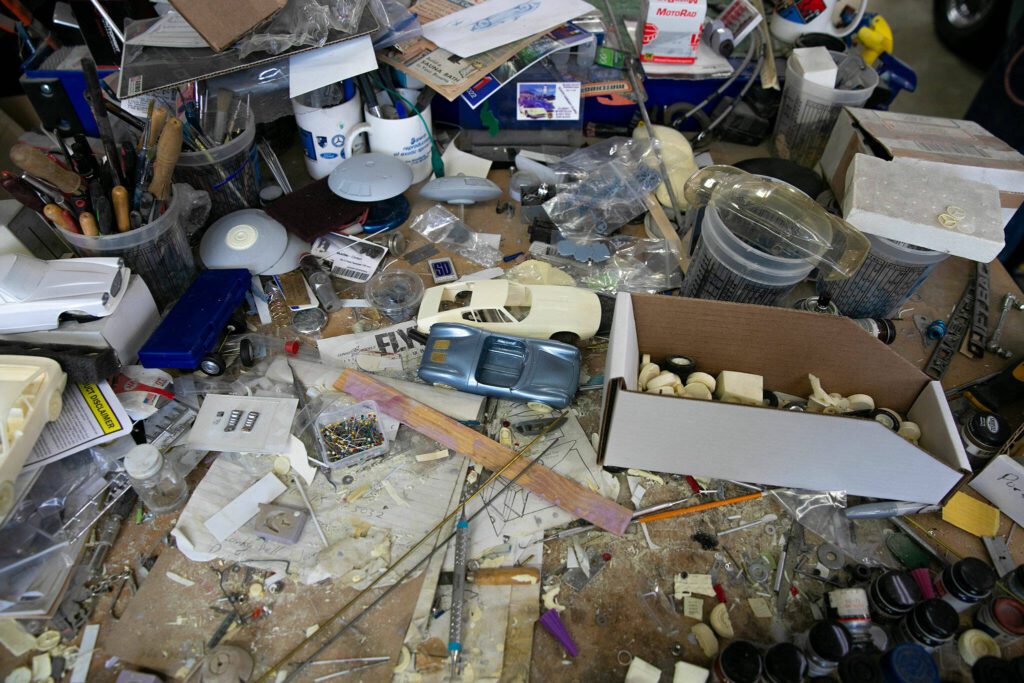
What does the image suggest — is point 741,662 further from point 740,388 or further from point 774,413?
point 740,388

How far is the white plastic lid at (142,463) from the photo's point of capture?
0.85m

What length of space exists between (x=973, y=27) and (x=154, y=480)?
3.37 m

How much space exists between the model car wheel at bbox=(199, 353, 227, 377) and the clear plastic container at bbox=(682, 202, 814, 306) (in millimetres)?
859

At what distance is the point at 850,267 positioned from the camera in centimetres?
105

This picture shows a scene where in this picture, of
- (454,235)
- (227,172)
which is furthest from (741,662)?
(227,172)

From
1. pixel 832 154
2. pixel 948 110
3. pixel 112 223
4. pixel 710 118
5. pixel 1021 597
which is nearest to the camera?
pixel 1021 597

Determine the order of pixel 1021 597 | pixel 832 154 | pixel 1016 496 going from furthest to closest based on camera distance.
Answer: pixel 832 154 → pixel 1016 496 → pixel 1021 597

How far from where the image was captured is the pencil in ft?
3.03

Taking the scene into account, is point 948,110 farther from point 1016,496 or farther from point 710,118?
point 1016,496

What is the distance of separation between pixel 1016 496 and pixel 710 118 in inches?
42.4

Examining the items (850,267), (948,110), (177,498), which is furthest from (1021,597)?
(948,110)

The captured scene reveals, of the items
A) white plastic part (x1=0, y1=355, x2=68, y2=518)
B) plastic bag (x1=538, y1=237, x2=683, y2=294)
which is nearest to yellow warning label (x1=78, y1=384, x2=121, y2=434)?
white plastic part (x1=0, y1=355, x2=68, y2=518)

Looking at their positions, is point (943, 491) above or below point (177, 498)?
above

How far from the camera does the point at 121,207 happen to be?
3.26 feet
